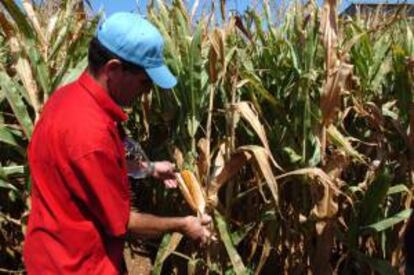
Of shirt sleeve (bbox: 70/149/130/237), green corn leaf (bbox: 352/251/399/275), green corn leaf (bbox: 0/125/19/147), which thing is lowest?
green corn leaf (bbox: 352/251/399/275)

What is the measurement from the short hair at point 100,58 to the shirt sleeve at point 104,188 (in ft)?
0.88

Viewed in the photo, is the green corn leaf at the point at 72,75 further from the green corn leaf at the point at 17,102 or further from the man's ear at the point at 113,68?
the man's ear at the point at 113,68

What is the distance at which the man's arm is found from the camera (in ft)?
7.30

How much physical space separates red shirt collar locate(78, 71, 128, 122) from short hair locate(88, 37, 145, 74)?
4 centimetres

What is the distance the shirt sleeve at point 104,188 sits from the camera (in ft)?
6.60

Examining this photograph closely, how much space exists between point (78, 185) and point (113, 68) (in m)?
0.36

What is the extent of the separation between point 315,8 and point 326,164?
74 centimetres

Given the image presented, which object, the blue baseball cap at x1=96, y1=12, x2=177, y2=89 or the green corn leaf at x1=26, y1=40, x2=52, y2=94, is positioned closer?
the blue baseball cap at x1=96, y1=12, x2=177, y2=89

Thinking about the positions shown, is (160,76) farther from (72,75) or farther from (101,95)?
(72,75)

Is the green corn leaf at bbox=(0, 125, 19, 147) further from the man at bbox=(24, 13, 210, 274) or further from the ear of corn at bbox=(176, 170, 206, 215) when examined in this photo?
the man at bbox=(24, 13, 210, 274)

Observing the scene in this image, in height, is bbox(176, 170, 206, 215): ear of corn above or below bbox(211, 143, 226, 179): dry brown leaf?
below

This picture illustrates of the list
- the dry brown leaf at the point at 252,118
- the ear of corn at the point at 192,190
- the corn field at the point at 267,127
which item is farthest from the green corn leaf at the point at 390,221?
the ear of corn at the point at 192,190

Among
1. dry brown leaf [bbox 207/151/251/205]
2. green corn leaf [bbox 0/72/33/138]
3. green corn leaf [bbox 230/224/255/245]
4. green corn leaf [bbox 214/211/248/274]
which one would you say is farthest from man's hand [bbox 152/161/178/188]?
green corn leaf [bbox 0/72/33/138]

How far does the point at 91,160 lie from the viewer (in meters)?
2.01
